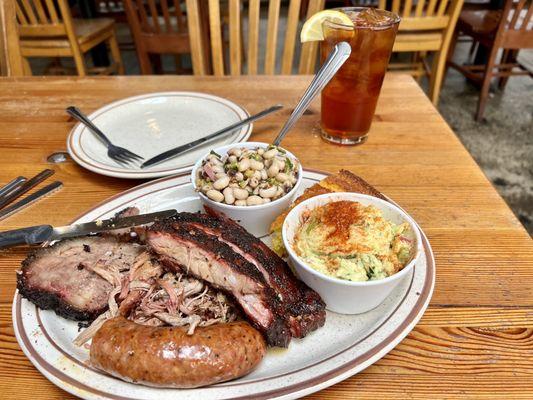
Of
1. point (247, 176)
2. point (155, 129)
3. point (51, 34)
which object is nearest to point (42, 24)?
point (51, 34)

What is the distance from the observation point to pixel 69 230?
118 centimetres

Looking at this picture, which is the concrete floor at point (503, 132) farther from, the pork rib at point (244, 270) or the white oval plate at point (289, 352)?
the pork rib at point (244, 270)

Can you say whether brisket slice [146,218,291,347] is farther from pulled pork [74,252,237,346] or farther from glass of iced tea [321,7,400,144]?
glass of iced tea [321,7,400,144]

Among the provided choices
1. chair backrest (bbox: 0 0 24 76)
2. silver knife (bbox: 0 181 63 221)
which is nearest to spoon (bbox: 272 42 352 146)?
silver knife (bbox: 0 181 63 221)

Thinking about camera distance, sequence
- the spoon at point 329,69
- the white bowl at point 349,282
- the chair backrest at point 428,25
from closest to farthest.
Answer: the white bowl at point 349,282 < the spoon at point 329,69 < the chair backrest at point 428,25

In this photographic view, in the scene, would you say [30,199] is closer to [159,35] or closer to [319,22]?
[319,22]

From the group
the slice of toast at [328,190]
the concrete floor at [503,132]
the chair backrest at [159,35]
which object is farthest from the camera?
the chair backrest at [159,35]

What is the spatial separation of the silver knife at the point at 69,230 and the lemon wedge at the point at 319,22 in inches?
35.1

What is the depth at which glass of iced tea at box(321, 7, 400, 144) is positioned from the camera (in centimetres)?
151

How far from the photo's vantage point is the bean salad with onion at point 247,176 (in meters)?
1.24

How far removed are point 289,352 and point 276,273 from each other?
0.63ft

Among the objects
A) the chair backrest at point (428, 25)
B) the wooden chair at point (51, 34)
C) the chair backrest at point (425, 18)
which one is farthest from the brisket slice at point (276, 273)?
the wooden chair at point (51, 34)

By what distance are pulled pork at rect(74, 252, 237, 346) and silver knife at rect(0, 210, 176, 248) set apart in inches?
5.4

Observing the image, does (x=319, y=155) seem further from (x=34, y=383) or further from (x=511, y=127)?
(x=511, y=127)
